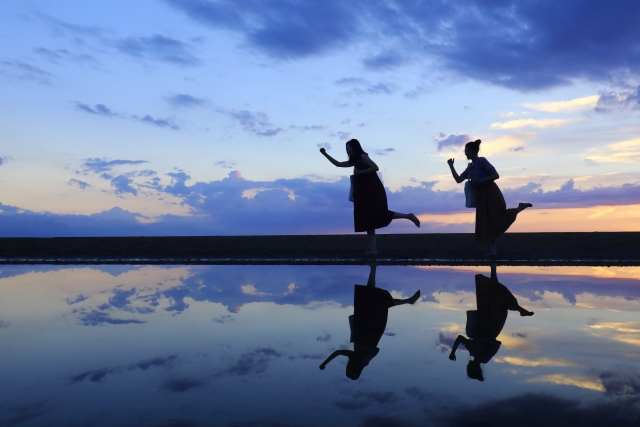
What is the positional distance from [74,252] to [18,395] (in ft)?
39.9

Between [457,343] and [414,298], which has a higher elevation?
[414,298]

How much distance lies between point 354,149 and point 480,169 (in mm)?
2407

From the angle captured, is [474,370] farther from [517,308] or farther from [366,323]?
[517,308]

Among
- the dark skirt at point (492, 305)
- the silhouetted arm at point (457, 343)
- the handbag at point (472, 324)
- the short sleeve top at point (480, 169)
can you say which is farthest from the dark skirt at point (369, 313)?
the short sleeve top at point (480, 169)

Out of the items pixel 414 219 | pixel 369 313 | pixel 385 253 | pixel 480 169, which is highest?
pixel 480 169

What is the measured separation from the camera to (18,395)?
8.61ft

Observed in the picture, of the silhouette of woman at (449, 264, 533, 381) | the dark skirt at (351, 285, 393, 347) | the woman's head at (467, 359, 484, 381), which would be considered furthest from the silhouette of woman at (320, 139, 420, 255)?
the woman's head at (467, 359, 484, 381)

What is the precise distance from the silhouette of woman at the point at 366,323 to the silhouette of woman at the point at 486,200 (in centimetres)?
484

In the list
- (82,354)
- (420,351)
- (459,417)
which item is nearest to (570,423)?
(459,417)

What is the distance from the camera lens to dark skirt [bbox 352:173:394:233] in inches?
456

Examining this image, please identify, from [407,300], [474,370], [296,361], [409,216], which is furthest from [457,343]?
[409,216]

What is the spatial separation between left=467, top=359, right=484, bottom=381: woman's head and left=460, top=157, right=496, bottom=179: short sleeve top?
339 inches

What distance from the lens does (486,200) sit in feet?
37.5

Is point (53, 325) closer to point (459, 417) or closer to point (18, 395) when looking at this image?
point (18, 395)
